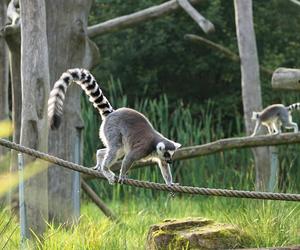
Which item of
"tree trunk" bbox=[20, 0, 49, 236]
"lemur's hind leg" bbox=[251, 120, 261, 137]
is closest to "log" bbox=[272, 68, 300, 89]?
"tree trunk" bbox=[20, 0, 49, 236]

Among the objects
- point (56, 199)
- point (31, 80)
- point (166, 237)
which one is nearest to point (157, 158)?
point (166, 237)

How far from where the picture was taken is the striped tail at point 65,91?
14.5 ft

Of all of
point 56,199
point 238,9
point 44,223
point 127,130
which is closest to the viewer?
point 127,130

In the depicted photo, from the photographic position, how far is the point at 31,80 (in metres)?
5.42

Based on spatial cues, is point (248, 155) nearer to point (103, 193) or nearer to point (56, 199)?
point (103, 193)

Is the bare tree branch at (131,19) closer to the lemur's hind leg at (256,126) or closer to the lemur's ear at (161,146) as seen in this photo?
the lemur's hind leg at (256,126)

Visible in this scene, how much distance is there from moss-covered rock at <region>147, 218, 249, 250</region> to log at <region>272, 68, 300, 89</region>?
3.44ft

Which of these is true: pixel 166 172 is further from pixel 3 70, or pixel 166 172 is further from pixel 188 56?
pixel 188 56

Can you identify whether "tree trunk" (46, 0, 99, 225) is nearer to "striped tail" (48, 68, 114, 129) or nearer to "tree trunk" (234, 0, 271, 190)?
"striped tail" (48, 68, 114, 129)

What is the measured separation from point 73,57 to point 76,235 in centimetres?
184

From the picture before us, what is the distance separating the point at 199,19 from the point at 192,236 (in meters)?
2.67

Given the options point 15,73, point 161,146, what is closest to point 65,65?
point 15,73

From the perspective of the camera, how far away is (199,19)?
24.0 ft

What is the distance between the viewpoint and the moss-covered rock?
527cm
